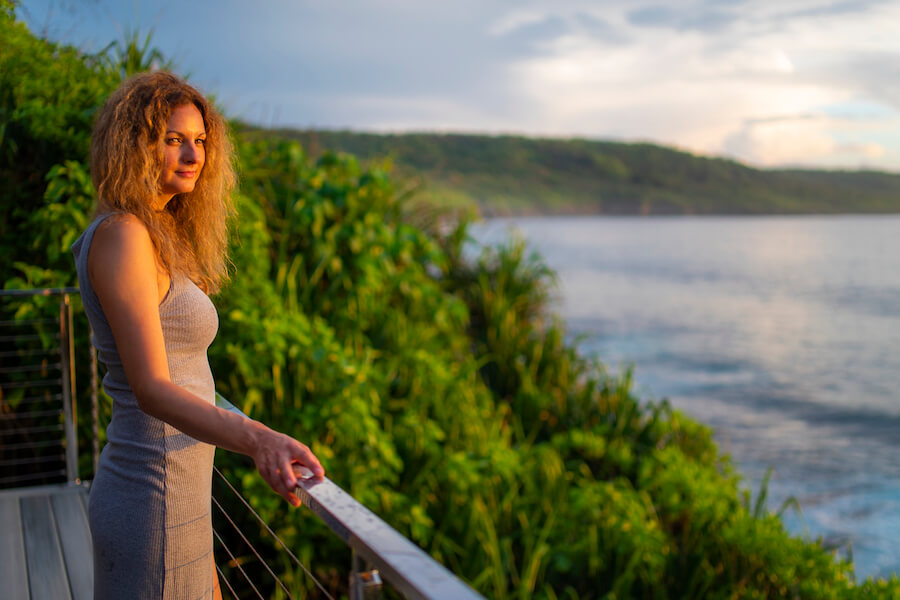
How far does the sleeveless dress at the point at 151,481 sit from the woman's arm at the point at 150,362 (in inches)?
3.2

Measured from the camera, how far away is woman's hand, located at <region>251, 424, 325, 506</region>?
35.5 inches

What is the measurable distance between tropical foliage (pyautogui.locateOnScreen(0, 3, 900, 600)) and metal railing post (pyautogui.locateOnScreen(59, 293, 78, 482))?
351 mm

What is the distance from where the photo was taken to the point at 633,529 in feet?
13.1

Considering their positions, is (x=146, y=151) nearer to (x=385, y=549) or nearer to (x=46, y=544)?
(x=385, y=549)

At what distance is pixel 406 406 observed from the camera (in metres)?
3.97

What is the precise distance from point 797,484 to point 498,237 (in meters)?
3.58

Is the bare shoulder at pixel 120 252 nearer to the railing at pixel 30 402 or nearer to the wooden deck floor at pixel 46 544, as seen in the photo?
the wooden deck floor at pixel 46 544

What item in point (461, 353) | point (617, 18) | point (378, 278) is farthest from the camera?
point (617, 18)

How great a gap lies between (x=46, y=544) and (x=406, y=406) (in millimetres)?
1972

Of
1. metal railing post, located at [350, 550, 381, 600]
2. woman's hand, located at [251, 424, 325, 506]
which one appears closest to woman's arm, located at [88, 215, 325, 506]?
woman's hand, located at [251, 424, 325, 506]

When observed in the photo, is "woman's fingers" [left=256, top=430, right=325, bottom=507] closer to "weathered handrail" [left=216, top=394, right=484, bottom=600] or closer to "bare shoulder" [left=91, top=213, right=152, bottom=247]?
"weathered handrail" [left=216, top=394, right=484, bottom=600]

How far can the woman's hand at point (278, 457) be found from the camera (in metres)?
0.90

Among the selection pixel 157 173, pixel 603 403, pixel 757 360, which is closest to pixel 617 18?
pixel 757 360

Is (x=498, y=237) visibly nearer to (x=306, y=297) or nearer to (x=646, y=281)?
(x=306, y=297)
